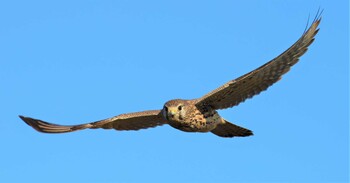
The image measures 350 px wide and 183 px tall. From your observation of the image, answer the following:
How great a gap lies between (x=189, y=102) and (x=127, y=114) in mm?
1799

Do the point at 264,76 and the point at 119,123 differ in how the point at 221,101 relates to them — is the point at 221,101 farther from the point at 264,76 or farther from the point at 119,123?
the point at 119,123

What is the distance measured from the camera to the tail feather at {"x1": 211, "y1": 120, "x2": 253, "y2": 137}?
60.7 ft

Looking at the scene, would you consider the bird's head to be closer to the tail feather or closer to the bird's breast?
the bird's breast

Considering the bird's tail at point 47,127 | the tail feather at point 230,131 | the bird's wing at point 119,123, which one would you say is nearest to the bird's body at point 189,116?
the tail feather at point 230,131

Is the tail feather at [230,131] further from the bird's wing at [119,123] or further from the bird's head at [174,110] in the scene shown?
the bird's head at [174,110]

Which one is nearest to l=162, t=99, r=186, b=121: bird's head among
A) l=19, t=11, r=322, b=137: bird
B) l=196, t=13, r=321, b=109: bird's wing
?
l=19, t=11, r=322, b=137: bird

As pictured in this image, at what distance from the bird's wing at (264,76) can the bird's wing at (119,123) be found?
57.4 inches

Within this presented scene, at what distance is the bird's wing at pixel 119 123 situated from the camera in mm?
18172

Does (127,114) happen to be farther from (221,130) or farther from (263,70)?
(263,70)

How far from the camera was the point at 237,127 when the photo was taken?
18.5m

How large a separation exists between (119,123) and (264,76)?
10.5 feet

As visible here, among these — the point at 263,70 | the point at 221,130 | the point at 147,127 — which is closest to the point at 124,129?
the point at 147,127

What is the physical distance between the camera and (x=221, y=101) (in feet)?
58.8

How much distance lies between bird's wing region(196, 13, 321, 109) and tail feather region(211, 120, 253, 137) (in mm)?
801
